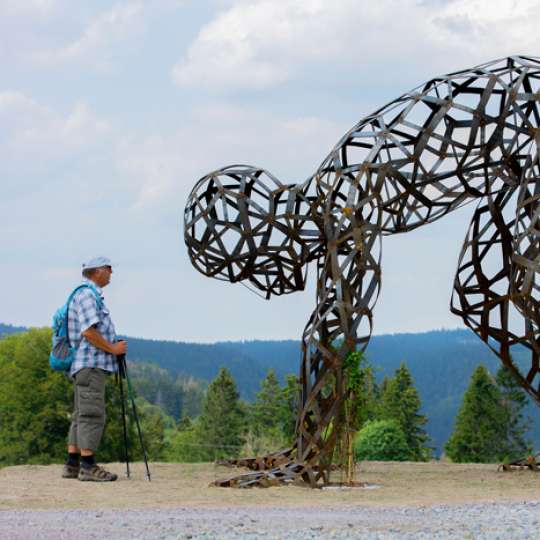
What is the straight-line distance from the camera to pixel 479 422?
43188 millimetres

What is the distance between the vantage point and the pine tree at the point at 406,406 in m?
44.5

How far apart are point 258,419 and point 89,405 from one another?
141 feet

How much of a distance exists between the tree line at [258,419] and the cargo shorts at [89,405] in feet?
7.13

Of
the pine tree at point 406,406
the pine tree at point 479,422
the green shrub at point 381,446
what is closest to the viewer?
the green shrub at point 381,446

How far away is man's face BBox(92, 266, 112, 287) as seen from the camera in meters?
9.95

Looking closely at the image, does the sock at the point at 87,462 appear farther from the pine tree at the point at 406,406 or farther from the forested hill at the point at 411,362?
the forested hill at the point at 411,362

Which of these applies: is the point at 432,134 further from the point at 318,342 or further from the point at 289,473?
the point at 289,473

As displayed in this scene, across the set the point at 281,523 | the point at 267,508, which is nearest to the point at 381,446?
the point at 267,508

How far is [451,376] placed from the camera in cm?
14738

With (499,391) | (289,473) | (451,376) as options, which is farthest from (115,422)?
(451,376)

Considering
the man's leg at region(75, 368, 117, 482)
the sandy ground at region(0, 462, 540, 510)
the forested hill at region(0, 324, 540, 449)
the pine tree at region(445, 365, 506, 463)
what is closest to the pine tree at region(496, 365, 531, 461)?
the pine tree at region(445, 365, 506, 463)

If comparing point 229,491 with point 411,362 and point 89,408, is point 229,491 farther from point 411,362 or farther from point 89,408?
point 411,362

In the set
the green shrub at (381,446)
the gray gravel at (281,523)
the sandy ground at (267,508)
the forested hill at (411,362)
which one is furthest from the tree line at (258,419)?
the forested hill at (411,362)

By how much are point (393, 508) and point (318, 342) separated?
1.86 meters
